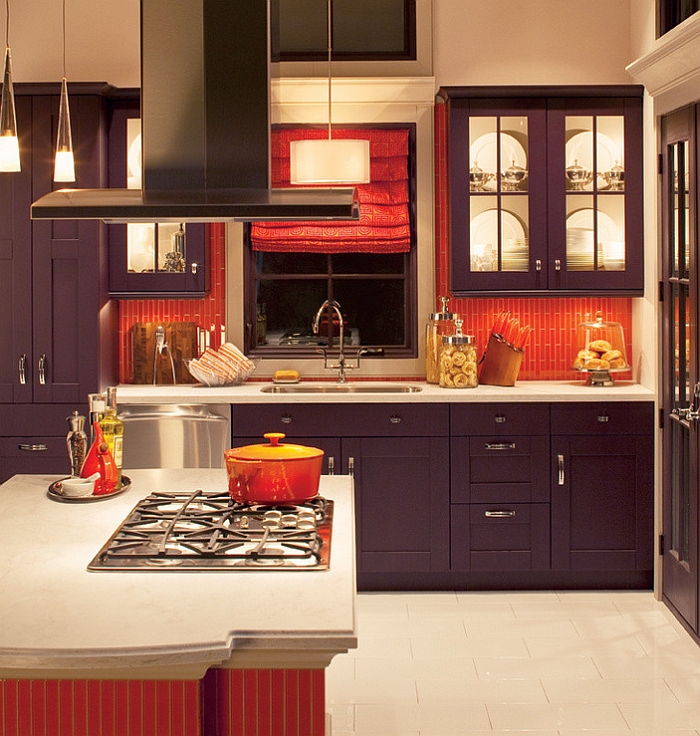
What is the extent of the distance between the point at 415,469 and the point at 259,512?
2.51 metres

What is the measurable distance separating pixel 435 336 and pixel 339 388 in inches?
23.9

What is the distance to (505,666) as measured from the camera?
4539 mm

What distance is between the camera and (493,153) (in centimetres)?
592

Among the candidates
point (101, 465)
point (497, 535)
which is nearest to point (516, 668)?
point (497, 535)

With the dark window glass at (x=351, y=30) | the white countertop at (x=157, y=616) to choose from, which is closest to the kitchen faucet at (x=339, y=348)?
the dark window glass at (x=351, y=30)

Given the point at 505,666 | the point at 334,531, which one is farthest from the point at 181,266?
the point at 334,531

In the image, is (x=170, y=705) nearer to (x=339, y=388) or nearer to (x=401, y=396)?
(x=401, y=396)

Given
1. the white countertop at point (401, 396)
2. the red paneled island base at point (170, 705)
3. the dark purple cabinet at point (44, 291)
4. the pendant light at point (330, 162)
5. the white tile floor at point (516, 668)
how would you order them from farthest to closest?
the dark purple cabinet at point (44, 291)
the white countertop at point (401, 396)
the pendant light at point (330, 162)
the white tile floor at point (516, 668)
the red paneled island base at point (170, 705)

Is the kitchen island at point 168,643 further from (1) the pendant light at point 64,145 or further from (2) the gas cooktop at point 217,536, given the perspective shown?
(1) the pendant light at point 64,145

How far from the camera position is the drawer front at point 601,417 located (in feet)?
18.5

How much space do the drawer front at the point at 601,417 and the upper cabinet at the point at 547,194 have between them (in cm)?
69

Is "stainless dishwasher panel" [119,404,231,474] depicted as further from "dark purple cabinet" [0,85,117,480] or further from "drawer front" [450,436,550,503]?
"drawer front" [450,436,550,503]

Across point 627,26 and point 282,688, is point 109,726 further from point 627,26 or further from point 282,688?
point 627,26

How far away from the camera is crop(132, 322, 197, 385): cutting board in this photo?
6270 millimetres
